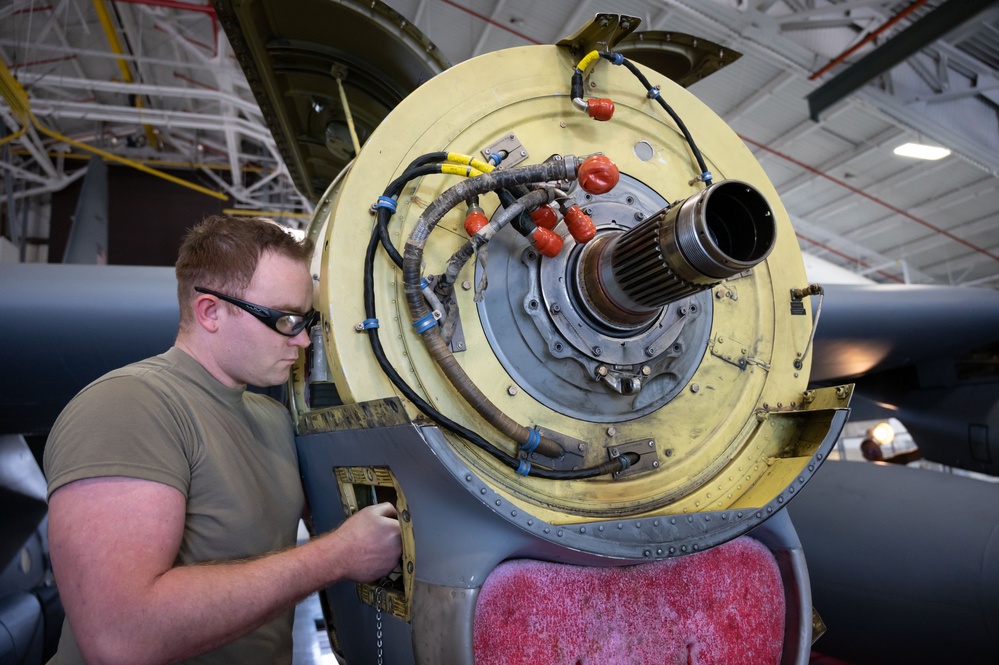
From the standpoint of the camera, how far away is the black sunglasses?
1490 millimetres

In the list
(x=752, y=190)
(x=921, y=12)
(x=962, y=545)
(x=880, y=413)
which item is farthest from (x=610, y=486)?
(x=921, y=12)

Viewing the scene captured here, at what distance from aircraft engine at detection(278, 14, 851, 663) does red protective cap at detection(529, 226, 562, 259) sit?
0.02 metres

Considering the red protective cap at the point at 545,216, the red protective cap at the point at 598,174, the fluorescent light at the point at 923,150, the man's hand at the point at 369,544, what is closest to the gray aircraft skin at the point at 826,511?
the man's hand at the point at 369,544

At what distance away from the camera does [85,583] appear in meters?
1.08

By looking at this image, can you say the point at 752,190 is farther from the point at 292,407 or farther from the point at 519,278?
the point at 292,407

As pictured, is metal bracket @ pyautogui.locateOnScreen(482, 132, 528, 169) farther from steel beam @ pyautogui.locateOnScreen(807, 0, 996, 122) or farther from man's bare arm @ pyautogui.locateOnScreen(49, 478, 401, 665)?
steel beam @ pyautogui.locateOnScreen(807, 0, 996, 122)

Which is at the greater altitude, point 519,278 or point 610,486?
point 519,278

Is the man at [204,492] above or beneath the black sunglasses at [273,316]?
beneath

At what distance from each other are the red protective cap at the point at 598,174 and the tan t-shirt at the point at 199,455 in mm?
933

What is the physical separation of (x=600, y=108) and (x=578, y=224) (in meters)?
Answer: 0.31

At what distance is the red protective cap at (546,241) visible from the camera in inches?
57.8

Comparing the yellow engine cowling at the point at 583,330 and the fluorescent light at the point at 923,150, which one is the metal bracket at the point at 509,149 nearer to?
the yellow engine cowling at the point at 583,330

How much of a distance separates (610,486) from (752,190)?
702 mm

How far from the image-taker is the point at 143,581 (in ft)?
3.59
